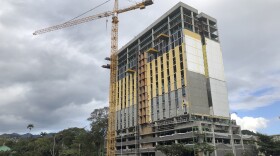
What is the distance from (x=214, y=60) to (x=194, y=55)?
13.9 m

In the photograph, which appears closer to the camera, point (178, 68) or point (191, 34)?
point (178, 68)

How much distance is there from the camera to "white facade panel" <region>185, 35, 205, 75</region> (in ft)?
378

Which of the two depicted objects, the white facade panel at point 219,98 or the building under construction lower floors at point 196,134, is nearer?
the building under construction lower floors at point 196,134

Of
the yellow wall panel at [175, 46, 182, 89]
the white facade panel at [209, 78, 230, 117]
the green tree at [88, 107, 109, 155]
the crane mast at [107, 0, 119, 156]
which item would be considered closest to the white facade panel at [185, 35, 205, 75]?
the yellow wall panel at [175, 46, 182, 89]

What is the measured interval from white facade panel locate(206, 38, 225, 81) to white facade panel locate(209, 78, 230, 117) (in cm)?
320

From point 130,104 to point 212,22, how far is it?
61083mm

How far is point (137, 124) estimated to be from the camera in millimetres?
135625

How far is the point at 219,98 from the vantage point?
119 meters

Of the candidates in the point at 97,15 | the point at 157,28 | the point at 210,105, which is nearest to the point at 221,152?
the point at 210,105

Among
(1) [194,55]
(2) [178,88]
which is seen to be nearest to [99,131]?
(2) [178,88]

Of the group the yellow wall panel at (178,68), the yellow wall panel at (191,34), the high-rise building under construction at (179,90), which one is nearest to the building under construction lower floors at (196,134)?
the high-rise building under construction at (179,90)

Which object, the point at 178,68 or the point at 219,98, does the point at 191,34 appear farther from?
Answer: the point at 219,98

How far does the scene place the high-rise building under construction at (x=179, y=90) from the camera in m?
109

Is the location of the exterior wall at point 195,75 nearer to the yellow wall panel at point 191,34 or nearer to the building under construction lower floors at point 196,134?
the yellow wall panel at point 191,34
